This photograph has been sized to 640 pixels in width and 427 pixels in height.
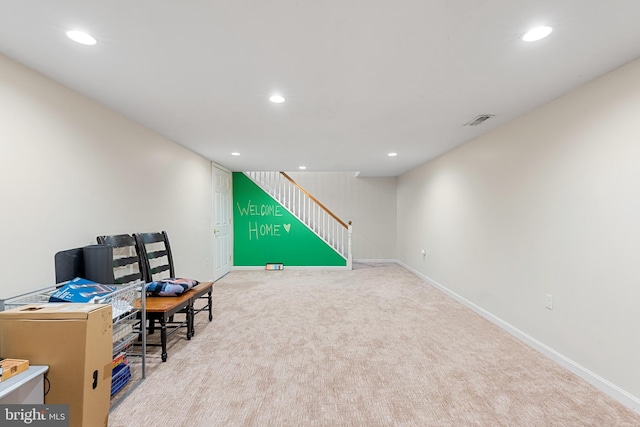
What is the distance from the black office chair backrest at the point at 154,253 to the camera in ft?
9.61

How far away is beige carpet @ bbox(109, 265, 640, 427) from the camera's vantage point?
174 centimetres

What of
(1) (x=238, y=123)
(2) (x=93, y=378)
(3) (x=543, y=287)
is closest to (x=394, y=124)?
(1) (x=238, y=123)

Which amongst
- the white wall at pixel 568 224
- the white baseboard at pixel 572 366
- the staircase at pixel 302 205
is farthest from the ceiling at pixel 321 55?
the staircase at pixel 302 205

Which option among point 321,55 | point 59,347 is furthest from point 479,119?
point 59,347

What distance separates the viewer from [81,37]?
62.1 inches

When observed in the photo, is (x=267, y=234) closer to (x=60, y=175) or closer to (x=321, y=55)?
(x=60, y=175)

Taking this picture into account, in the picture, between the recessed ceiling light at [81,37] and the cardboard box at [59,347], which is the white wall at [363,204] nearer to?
the recessed ceiling light at [81,37]

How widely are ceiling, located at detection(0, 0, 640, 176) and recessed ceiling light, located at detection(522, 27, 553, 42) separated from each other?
4 cm

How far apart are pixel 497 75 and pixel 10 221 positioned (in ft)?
11.1

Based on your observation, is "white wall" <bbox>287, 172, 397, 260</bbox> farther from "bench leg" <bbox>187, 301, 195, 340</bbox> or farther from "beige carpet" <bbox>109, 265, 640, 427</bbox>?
"bench leg" <bbox>187, 301, 195, 340</bbox>

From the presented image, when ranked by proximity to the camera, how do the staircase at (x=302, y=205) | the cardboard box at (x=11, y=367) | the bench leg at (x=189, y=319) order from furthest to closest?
the staircase at (x=302, y=205)
the bench leg at (x=189, y=319)
the cardboard box at (x=11, y=367)

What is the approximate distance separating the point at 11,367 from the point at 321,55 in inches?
86.6

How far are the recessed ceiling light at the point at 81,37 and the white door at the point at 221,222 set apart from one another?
3.67 metres

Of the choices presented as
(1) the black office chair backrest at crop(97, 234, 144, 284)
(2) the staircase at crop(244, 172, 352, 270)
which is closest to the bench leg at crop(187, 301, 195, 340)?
(1) the black office chair backrest at crop(97, 234, 144, 284)
